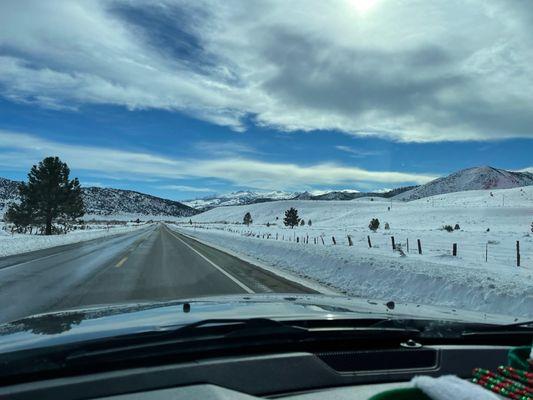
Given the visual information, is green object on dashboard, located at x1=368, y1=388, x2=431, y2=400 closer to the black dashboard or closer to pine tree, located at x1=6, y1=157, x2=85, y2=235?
the black dashboard

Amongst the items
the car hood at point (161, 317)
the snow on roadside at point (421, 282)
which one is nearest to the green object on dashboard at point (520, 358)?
the car hood at point (161, 317)

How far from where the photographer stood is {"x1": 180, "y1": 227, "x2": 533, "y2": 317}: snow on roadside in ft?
30.9

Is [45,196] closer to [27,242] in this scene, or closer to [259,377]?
[27,242]

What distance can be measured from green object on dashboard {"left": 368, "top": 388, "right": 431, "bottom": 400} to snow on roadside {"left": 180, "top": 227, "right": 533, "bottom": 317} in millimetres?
7753

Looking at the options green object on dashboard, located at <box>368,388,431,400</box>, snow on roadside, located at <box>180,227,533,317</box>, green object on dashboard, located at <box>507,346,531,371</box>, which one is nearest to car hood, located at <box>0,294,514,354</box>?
green object on dashboard, located at <box>507,346,531,371</box>

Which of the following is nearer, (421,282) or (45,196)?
(421,282)

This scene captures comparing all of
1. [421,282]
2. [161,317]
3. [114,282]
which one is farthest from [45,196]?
[161,317]

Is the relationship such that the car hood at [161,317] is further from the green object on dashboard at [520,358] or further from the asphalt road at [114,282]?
the asphalt road at [114,282]

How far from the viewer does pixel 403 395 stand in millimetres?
1721

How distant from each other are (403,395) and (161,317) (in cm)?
230

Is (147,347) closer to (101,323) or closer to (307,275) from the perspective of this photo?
(101,323)

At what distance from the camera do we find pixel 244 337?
2.75 meters

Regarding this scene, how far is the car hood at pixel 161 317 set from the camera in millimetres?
2992

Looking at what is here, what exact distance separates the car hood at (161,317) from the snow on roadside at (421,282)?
207 inches
